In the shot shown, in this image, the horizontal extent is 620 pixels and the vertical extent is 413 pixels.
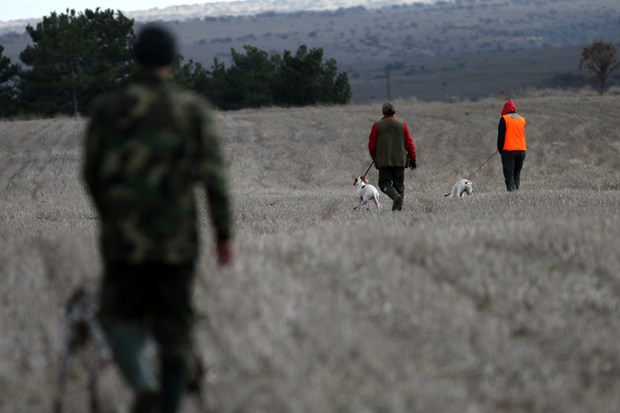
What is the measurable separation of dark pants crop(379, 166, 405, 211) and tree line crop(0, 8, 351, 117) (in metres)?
34.3

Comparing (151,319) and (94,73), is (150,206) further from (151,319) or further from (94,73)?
(94,73)

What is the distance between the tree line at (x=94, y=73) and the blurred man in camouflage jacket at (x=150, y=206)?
149 feet

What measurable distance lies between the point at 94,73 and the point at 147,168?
156 ft

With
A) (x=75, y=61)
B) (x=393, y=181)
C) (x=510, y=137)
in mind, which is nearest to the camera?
(x=393, y=181)

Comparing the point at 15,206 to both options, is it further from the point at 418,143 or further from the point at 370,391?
the point at 370,391

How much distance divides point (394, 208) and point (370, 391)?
11.0 meters

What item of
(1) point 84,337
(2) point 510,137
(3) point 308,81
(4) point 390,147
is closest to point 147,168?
(1) point 84,337

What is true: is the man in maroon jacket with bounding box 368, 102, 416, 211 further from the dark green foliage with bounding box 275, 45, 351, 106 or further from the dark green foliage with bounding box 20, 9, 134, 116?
the dark green foliage with bounding box 20, 9, 134, 116

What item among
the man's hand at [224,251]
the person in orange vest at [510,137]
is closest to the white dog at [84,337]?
the man's hand at [224,251]

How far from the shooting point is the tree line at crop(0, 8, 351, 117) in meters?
50.6

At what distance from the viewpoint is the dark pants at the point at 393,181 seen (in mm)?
16750

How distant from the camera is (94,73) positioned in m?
51.4

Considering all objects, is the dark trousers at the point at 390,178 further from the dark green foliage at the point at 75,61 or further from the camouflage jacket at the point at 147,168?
the dark green foliage at the point at 75,61

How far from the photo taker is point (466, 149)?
35.5 m
